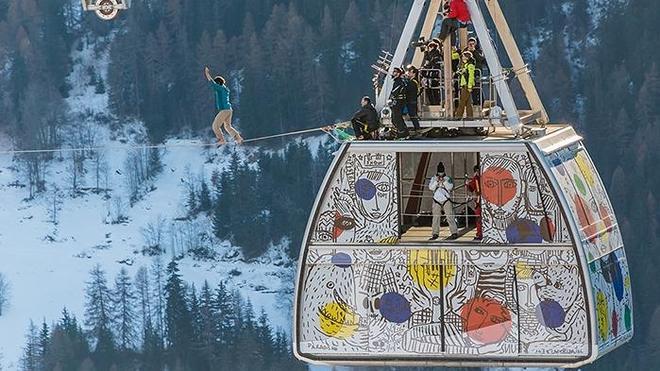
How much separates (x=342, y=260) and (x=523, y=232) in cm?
352

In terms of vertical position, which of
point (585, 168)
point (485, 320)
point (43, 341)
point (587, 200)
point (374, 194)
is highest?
point (585, 168)

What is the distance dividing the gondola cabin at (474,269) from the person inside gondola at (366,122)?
28 centimetres

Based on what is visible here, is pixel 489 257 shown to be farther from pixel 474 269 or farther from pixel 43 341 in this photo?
pixel 43 341

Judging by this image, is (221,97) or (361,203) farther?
(221,97)

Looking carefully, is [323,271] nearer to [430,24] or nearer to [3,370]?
[430,24]

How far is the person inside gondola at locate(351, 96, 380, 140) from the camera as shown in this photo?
52094mm

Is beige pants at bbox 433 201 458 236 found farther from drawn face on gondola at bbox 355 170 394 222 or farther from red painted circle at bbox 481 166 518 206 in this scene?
drawn face on gondola at bbox 355 170 394 222

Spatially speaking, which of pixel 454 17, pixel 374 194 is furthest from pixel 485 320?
pixel 454 17

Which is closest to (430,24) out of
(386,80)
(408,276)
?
(386,80)

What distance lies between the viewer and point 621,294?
54250 mm

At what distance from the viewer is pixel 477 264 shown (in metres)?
53.0

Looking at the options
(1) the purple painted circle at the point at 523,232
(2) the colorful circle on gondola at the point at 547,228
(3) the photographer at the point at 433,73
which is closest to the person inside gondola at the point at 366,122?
(3) the photographer at the point at 433,73

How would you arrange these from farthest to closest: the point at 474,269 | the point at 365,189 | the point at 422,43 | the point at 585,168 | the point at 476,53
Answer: the point at 585,168, the point at 422,43, the point at 476,53, the point at 474,269, the point at 365,189

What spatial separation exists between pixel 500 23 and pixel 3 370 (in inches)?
5537
